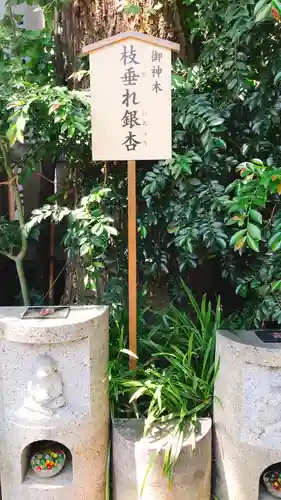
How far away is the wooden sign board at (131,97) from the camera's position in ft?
7.93

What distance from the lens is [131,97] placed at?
8.02 feet

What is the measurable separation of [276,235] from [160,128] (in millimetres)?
795

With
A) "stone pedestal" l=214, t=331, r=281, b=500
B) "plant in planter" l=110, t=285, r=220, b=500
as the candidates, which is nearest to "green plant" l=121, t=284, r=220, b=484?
"plant in planter" l=110, t=285, r=220, b=500

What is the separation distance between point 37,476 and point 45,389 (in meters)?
0.53

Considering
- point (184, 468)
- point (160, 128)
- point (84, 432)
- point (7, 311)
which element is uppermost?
point (160, 128)

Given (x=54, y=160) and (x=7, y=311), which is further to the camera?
(x=54, y=160)

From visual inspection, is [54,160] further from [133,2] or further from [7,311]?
[7,311]

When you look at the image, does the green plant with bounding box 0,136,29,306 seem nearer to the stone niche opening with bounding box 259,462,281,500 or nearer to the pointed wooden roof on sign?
the pointed wooden roof on sign

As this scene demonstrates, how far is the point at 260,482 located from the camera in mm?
2701

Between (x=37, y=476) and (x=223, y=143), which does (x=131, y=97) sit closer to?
(x=223, y=143)

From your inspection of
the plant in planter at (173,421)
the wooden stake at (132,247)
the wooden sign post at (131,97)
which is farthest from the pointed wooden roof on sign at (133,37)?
the plant in planter at (173,421)

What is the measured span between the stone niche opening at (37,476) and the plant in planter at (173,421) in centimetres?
26

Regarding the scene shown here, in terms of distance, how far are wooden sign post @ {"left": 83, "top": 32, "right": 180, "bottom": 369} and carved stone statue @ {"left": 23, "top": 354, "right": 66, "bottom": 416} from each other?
104 cm

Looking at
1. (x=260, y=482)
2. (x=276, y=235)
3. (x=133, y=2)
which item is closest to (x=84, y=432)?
(x=260, y=482)
